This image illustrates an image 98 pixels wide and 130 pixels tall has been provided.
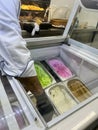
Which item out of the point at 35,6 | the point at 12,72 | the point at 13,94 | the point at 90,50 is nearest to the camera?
the point at 13,94

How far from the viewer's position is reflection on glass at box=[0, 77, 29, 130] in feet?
2.65

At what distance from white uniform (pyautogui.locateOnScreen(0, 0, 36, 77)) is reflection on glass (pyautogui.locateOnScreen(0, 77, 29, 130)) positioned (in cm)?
11

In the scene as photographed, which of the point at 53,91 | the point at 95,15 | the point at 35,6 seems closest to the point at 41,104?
the point at 53,91

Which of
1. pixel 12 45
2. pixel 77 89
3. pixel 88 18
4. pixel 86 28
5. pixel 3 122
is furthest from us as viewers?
pixel 86 28

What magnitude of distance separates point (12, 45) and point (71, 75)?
90 centimetres

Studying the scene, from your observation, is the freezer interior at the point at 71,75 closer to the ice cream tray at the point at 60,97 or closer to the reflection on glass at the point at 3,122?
the ice cream tray at the point at 60,97

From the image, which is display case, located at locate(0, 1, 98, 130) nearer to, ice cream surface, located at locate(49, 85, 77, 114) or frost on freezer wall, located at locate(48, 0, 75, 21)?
ice cream surface, located at locate(49, 85, 77, 114)

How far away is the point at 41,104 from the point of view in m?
1.12

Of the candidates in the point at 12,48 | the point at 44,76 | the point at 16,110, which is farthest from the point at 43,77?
the point at 16,110

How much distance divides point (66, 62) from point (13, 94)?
104cm

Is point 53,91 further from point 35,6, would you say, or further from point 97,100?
point 35,6

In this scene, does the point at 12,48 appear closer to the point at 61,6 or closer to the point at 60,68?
the point at 60,68

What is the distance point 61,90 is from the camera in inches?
59.4

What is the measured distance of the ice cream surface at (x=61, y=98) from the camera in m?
1.33
